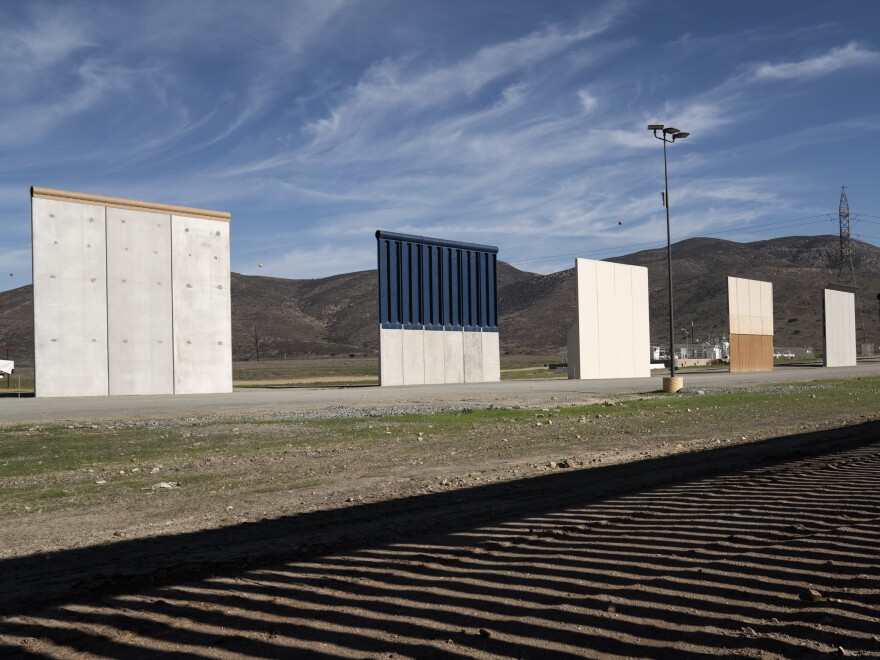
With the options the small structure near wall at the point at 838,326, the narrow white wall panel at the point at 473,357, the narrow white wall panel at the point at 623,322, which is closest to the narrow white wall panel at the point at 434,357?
the narrow white wall panel at the point at 473,357

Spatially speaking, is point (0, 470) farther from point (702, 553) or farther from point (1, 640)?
point (702, 553)

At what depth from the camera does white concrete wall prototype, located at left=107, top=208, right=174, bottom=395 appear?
121 feet

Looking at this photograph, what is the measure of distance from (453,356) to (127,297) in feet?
65.6

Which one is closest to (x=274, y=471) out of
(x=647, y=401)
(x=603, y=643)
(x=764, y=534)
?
(x=764, y=534)

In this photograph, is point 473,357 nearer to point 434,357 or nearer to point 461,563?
point 434,357

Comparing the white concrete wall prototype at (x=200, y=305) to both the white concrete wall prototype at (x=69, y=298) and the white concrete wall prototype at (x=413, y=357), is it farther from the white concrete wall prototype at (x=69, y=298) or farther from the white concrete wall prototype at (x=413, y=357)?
the white concrete wall prototype at (x=413, y=357)

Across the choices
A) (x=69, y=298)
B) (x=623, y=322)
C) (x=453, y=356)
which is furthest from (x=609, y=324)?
(x=69, y=298)

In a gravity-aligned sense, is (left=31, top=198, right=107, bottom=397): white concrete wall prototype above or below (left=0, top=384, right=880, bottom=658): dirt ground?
above

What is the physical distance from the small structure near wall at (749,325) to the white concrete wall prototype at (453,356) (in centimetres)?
2369

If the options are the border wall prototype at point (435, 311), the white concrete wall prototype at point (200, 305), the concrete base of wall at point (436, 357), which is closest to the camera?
the white concrete wall prototype at point (200, 305)

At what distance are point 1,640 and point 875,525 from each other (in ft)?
21.4

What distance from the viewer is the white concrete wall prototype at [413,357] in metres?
47.3

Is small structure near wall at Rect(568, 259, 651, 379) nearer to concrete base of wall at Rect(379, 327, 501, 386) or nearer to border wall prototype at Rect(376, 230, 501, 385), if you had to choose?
concrete base of wall at Rect(379, 327, 501, 386)

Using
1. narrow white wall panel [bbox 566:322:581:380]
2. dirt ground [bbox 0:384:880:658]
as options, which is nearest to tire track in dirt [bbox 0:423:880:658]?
dirt ground [bbox 0:384:880:658]
